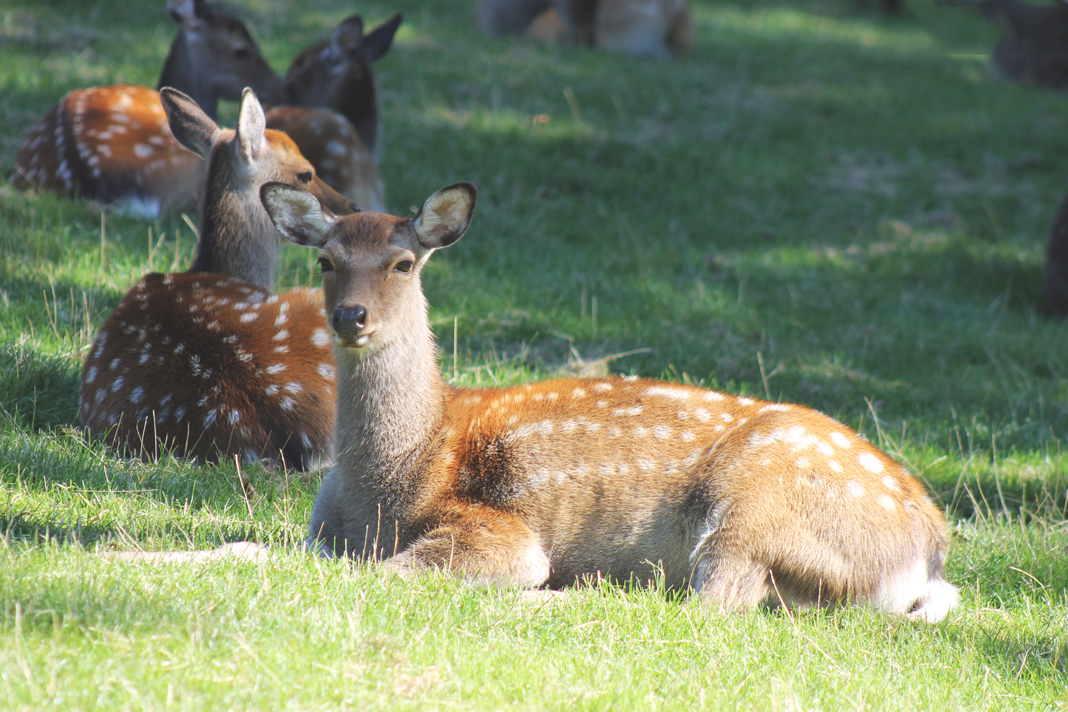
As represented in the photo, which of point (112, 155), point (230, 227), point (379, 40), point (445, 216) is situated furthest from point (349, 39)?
point (445, 216)

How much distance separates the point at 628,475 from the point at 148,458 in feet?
6.72

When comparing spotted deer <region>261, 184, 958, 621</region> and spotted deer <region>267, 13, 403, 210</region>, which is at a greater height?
spotted deer <region>267, 13, 403, 210</region>

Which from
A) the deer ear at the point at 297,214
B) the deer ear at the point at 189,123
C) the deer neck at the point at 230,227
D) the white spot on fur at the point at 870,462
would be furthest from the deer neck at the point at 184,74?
the white spot on fur at the point at 870,462

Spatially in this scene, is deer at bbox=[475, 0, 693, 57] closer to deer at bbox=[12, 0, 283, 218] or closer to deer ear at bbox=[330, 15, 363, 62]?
deer ear at bbox=[330, 15, 363, 62]

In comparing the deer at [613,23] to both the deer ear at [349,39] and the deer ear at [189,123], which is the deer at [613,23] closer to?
the deer ear at [349,39]

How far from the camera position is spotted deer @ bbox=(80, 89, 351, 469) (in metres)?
4.64

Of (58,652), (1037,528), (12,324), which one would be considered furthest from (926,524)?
(12,324)

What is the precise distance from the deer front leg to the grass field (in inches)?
5.7

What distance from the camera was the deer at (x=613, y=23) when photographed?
14812mm

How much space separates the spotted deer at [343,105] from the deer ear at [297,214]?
3648mm

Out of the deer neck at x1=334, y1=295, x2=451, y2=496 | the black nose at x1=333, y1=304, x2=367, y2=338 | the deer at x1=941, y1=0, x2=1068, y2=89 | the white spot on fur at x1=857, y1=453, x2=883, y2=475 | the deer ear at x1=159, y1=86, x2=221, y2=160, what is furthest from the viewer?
the deer at x1=941, y1=0, x2=1068, y2=89

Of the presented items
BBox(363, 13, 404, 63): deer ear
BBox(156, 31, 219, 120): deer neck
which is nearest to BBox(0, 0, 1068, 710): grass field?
BBox(363, 13, 404, 63): deer ear

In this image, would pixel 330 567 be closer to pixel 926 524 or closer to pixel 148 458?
pixel 148 458

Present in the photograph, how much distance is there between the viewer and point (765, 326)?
7.69 metres
